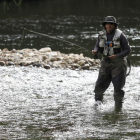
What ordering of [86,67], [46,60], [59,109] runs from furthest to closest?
[46,60], [86,67], [59,109]

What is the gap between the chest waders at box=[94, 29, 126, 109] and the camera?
5.93 metres

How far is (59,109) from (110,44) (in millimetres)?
1576

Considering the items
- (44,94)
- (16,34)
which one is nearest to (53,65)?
(44,94)

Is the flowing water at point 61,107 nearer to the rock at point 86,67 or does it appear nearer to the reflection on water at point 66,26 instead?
the rock at point 86,67

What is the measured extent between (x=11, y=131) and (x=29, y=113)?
1.09 metres

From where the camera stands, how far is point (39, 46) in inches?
667

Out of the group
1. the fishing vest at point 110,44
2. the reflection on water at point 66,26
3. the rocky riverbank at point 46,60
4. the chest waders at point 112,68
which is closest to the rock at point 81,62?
the rocky riverbank at point 46,60

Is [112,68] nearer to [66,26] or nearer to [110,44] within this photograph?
[110,44]

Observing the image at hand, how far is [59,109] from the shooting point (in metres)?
6.32

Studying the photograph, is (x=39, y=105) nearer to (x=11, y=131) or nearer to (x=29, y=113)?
(x=29, y=113)

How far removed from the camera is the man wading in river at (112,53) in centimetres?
588

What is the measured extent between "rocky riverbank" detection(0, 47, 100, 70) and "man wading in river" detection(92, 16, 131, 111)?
503cm

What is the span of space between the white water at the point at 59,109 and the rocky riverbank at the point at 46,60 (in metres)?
1.34

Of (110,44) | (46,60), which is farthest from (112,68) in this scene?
(46,60)
